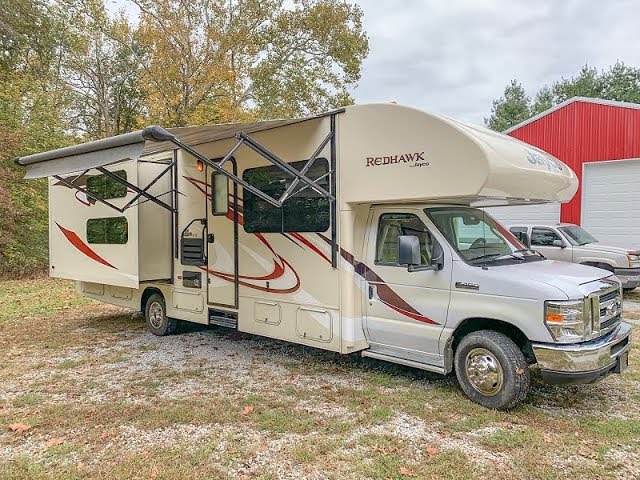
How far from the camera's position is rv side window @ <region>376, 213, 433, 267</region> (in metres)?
5.18

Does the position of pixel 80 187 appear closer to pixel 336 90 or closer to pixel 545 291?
pixel 545 291

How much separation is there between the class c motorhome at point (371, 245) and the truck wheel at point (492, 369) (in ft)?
0.04

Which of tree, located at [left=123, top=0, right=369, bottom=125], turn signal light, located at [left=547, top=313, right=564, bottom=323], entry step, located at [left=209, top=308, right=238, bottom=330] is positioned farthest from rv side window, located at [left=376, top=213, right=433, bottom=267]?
tree, located at [left=123, top=0, right=369, bottom=125]

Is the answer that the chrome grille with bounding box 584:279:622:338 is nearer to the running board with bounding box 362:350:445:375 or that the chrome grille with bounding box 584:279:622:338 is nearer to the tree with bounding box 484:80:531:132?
the running board with bounding box 362:350:445:375

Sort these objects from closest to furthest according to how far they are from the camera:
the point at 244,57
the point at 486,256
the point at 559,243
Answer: the point at 486,256 < the point at 559,243 < the point at 244,57

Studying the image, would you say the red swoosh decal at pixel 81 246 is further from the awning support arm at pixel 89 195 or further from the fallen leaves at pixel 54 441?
the fallen leaves at pixel 54 441

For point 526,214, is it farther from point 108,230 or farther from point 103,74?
point 103,74

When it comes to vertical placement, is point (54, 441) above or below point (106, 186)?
below

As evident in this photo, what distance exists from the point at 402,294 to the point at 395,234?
0.64 metres

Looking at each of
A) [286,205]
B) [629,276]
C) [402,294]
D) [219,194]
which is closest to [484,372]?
[402,294]

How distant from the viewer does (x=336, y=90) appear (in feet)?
74.8

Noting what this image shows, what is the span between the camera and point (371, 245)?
559 cm

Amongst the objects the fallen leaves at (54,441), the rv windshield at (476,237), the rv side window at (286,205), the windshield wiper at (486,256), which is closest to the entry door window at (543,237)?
the rv windshield at (476,237)

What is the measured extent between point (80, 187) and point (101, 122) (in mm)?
18830
